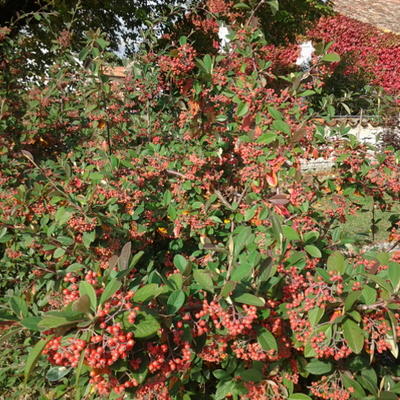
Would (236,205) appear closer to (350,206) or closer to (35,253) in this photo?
(350,206)

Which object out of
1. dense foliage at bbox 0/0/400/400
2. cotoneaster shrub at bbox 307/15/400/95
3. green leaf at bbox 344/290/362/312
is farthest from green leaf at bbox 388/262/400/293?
cotoneaster shrub at bbox 307/15/400/95

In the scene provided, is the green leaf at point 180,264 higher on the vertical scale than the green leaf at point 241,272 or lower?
lower

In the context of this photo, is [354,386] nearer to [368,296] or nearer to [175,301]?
[368,296]

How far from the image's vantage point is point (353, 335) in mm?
1122

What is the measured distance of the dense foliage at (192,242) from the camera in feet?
3.65

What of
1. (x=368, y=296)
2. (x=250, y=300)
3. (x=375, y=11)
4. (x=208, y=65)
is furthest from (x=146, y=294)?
(x=375, y=11)

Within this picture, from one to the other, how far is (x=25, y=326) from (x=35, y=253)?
150cm

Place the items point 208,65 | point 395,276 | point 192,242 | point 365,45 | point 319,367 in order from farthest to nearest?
point 365,45 < point 192,242 < point 208,65 < point 319,367 < point 395,276

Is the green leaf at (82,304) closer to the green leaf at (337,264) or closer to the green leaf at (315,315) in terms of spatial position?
the green leaf at (315,315)

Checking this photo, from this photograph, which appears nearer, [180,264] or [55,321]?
[55,321]

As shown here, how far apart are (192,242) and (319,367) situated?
3.82 ft

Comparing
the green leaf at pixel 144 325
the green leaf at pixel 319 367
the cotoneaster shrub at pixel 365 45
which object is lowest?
the green leaf at pixel 319 367

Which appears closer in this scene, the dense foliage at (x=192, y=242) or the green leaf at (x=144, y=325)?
the green leaf at (x=144, y=325)

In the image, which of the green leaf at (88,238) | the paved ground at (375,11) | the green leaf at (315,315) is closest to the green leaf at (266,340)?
A: the green leaf at (315,315)
